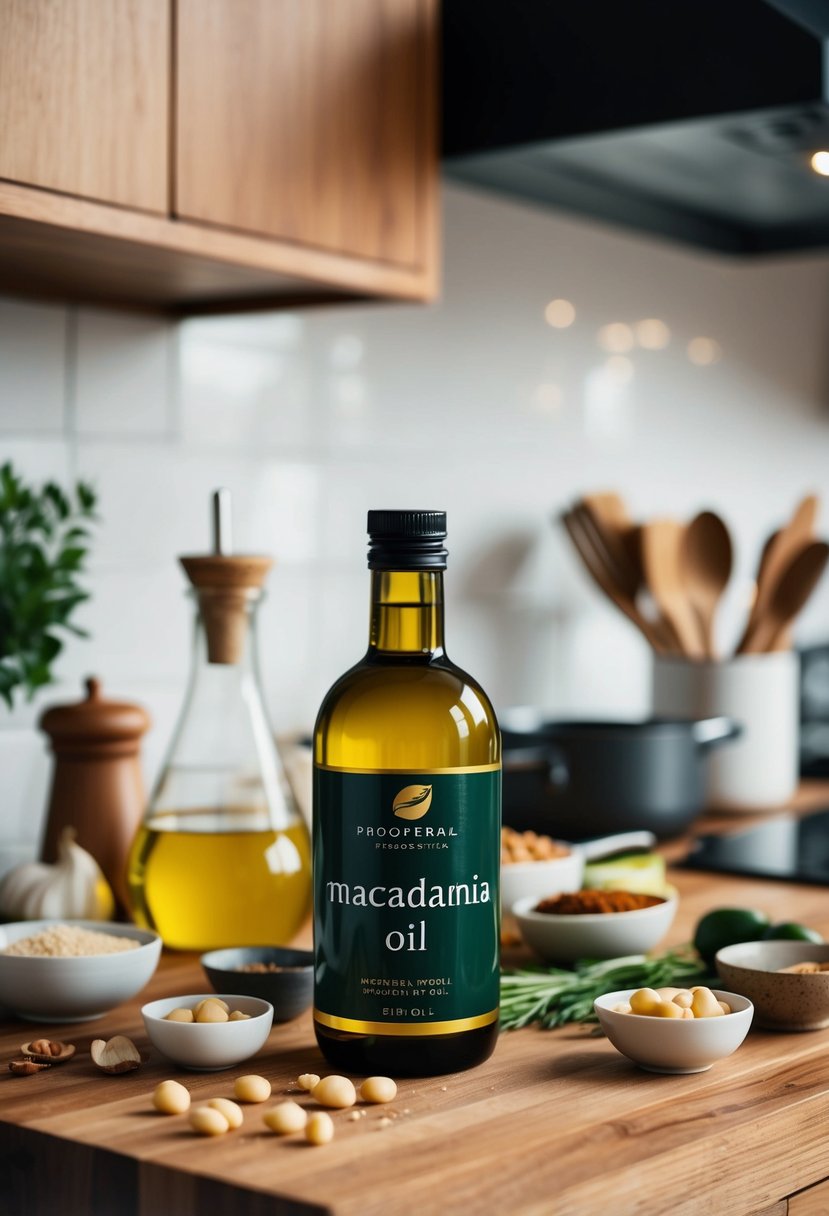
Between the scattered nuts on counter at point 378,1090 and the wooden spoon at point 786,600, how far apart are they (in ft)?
4.22

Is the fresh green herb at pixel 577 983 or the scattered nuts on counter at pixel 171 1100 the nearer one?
the scattered nuts on counter at pixel 171 1100

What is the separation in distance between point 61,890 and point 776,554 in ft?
3.92

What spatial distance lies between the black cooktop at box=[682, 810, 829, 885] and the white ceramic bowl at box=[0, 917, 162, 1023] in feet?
2.39

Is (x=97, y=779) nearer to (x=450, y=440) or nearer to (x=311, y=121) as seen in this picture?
(x=311, y=121)

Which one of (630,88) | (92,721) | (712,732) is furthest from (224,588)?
(712,732)

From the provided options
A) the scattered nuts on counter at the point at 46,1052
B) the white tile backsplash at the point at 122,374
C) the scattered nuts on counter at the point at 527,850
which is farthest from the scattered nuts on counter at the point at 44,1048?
the white tile backsplash at the point at 122,374

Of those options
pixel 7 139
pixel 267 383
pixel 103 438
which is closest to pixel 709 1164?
pixel 7 139

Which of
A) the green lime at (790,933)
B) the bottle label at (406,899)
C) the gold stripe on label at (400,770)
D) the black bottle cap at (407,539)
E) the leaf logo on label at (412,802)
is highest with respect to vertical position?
the black bottle cap at (407,539)

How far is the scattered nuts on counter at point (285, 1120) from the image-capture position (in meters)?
0.79

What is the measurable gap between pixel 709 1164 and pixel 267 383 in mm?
1079

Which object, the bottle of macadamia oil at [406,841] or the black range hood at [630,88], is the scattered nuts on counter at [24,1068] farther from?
the black range hood at [630,88]

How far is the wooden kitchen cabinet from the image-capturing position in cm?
107

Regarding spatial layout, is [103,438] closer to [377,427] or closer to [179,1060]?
[377,427]

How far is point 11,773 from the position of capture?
4.65ft
